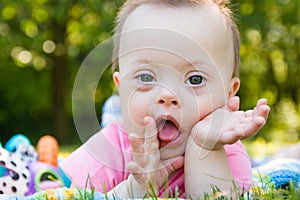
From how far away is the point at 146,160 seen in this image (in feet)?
6.54

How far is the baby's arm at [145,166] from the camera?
1.99 metres

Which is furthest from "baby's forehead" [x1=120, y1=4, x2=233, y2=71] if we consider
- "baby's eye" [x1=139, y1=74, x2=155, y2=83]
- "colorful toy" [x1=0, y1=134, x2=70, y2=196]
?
"colorful toy" [x1=0, y1=134, x2=70, y2=196]

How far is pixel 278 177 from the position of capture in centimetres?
242

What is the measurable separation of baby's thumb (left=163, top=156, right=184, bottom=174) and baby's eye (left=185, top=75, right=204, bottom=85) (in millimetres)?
272

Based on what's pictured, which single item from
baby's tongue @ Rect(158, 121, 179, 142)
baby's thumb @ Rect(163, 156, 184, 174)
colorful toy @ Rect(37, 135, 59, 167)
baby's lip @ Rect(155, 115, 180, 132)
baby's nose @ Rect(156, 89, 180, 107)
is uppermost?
colorful toy @ Rect(37, 135, 59, 167)

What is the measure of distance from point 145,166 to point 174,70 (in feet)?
1.28

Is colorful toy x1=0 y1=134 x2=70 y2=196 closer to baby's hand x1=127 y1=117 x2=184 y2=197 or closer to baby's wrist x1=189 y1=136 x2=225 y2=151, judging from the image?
baby's hand x1=127 y1=117 x2=184 y2=197

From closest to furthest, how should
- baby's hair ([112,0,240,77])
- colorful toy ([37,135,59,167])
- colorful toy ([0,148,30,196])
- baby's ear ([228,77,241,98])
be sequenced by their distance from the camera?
1. baby's hair ([112,0,240,77])
2. baby's ear ([228,77,241,98])
3. colorful toy ([0,148,30,196])
4. colorful toy ([37,135,59,167])

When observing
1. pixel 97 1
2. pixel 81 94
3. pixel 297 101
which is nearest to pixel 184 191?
pixel 81 94

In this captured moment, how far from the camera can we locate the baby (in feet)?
6.79

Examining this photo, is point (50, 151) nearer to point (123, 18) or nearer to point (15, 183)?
point (15, 183)

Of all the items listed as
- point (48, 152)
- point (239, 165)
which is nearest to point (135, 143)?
point (239, 165)

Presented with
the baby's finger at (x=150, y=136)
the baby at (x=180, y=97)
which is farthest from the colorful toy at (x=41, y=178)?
the baby's finger at (x=150, y=136)

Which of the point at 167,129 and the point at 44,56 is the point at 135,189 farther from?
the point at 44,56
